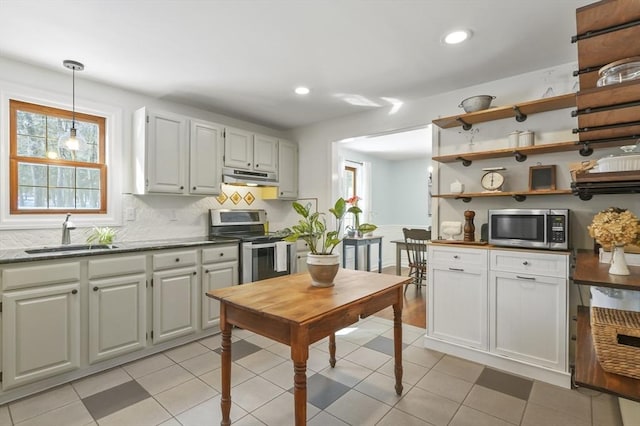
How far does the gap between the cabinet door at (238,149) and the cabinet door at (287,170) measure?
50cm

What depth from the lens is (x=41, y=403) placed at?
2.11 meters

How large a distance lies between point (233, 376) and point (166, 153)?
2.17 metres

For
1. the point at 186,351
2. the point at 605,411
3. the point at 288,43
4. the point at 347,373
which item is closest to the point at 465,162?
the point at 288,43

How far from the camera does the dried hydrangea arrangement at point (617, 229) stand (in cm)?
143

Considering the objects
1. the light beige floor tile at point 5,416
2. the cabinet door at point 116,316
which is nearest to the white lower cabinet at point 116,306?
the cabinet door at point 116,316

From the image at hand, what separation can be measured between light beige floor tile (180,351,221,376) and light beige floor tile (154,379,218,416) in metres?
0.19

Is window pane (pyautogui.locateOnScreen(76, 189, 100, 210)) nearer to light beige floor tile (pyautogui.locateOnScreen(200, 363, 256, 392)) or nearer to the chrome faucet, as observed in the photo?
the chrome faucet

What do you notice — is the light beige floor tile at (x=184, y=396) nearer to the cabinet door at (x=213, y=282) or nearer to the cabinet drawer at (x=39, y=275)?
the cabinet door at (x=213, y=282)

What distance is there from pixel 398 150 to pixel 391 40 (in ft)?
12.6

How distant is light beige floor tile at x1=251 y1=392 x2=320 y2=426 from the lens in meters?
1.92

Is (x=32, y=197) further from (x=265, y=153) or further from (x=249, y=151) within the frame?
(x=265, y=153)

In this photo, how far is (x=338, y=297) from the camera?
5.78 ft

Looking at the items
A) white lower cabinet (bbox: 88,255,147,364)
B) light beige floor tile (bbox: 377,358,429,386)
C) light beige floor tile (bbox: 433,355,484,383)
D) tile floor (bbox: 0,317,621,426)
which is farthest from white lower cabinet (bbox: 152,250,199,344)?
light beige floor tile (bbox: 433,355,484,383)

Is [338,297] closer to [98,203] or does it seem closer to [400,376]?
[400,376]
